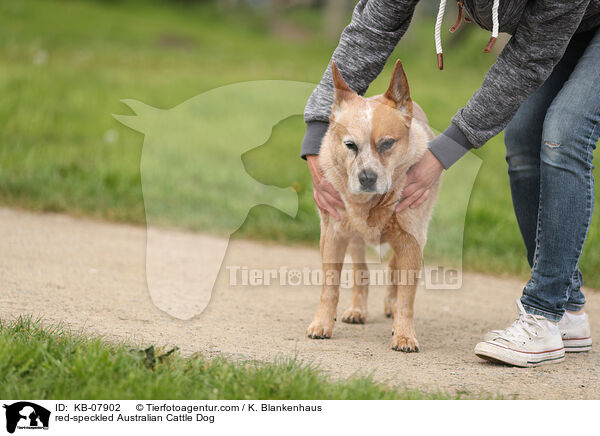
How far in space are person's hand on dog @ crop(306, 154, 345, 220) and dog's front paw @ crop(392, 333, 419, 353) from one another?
0.59 meters

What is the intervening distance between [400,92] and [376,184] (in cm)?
42

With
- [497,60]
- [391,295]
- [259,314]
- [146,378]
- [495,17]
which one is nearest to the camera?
[146,378]

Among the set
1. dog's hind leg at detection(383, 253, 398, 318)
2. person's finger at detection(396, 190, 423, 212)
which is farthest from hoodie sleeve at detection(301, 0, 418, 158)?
dog's hind leg at detection(383, 253, 398, 318)

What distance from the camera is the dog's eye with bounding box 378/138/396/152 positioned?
112 inches

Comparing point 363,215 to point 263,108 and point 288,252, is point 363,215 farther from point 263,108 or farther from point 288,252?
point 263,108

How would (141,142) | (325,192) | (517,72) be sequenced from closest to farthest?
1. (517,72)
2. (325,192)
3. (141,142)

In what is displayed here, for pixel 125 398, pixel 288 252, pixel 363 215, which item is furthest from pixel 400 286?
pixel 288 252

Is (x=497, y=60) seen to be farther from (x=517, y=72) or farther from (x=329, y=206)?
(x=329, y=206)

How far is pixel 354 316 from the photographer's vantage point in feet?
11.7

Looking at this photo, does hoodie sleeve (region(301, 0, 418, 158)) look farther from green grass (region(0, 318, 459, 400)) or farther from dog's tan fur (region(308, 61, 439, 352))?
green grass (region(0, 318, 459, 400))

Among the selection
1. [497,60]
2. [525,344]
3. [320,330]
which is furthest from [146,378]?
[497,60]

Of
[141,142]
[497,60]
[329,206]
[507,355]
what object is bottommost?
[507,355]

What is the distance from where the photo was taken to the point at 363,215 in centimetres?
299

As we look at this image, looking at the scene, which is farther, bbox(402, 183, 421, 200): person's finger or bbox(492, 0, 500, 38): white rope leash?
bbox(402, 183, 421, 200): person's finger
